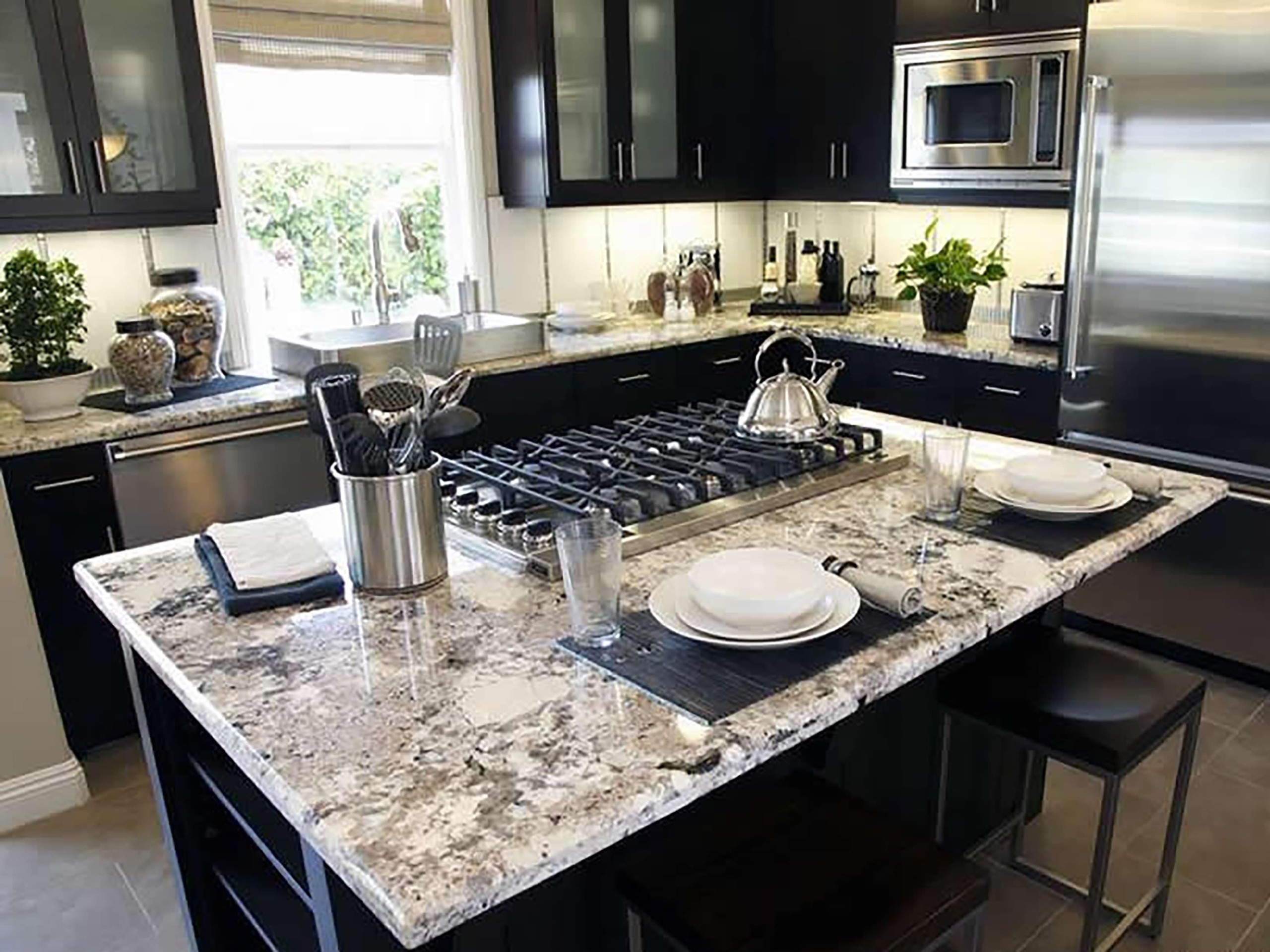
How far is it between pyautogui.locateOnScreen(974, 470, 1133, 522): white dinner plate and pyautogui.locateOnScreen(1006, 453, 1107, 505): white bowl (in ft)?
0.06

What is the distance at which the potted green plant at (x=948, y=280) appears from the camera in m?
3.82

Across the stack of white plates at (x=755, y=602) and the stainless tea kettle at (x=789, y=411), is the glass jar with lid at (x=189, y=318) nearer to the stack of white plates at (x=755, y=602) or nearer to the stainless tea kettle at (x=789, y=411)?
the stainless tea kettle at (x=789, y=411)

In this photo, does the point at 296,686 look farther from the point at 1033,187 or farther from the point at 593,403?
the point at 1033,187

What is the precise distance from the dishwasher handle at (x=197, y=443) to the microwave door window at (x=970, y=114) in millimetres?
2498

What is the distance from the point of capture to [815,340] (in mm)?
4164

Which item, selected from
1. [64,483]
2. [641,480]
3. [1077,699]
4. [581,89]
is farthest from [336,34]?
[1077,699]

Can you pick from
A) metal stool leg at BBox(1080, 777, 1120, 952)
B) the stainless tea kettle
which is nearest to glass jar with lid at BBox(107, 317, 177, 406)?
the stainless tea kettle

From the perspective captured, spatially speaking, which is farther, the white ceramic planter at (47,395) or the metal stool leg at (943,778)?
the white ceramic planter at (47,395)

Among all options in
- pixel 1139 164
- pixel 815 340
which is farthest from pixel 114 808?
pixel 1139 164

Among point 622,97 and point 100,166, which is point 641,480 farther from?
point 622,97

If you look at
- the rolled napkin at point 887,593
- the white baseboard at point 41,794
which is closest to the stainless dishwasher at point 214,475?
the white baseboard at point 41,794

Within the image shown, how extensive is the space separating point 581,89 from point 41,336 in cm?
215

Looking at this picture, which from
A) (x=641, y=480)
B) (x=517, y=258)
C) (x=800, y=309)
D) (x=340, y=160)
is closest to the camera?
(x=641, y=480)

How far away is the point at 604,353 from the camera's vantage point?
149 inches
